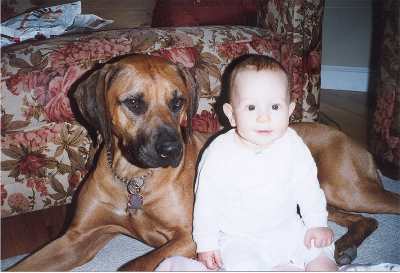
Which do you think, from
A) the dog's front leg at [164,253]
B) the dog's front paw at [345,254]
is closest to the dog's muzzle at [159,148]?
the dog's front leg at [164,253]

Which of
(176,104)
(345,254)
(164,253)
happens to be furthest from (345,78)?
(164,253)

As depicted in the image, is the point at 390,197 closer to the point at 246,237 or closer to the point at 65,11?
the point at 246,237

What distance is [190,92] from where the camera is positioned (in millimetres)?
2572

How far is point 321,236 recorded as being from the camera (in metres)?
2.07

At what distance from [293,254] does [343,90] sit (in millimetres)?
4900

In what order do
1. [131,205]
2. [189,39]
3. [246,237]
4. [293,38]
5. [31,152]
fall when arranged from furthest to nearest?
[293,38] < [189,39] < [31,152] < [131,205] < [246,237]

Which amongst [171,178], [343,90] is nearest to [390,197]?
[171,178]

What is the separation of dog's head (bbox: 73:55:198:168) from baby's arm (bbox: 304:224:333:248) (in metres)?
0.75

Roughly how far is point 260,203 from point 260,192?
0.18 feet

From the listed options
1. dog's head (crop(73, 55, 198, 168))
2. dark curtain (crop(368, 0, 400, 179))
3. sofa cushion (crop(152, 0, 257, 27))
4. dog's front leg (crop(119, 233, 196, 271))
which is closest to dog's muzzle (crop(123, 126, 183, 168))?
dog's head (crop(73, 55, 198, 168))

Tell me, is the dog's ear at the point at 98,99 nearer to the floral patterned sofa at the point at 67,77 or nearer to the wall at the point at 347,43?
the floral patterned sofa at the point at 67,77

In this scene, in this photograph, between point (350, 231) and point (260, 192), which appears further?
point (350, 231)

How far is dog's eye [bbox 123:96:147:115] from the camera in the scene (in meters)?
2.29

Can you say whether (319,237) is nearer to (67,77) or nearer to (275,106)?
(275,106)
